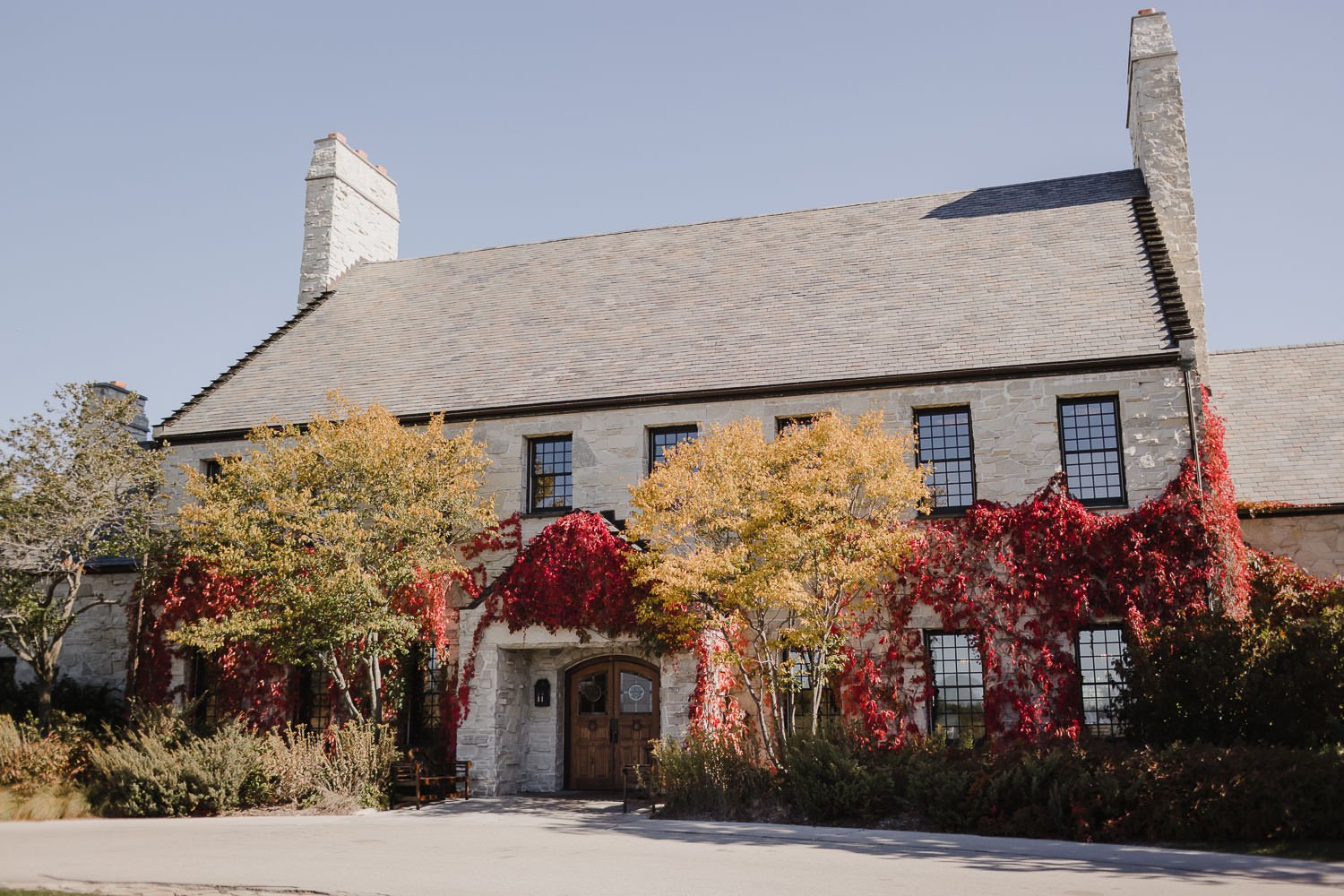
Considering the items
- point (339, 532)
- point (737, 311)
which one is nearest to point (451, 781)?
point (339, 532)

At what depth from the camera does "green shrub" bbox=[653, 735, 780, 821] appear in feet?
49.6

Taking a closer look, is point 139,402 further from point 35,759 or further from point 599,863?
point 599,863

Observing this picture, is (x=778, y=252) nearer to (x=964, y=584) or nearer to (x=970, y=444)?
(x=970, y=444)

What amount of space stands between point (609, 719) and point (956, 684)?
601 cm

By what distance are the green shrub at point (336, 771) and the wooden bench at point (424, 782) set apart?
23 cm

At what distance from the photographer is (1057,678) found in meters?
17.0

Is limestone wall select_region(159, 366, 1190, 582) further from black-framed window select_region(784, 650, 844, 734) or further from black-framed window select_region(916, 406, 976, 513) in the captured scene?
black-framed window select_region(784, 650, 844, 734)

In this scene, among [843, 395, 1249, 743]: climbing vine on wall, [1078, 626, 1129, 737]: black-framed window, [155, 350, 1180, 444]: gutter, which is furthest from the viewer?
[155, 350, 1180, 444]: gutter

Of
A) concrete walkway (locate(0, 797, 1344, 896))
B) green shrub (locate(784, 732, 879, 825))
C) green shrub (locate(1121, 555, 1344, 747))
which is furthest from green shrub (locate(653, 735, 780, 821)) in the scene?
green shrub (locate(1121, 555, 1344, 747))

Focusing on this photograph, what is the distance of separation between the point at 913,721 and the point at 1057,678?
2261 mm

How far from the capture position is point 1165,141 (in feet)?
74.3

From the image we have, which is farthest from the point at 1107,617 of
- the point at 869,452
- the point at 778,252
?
the point at 778,252

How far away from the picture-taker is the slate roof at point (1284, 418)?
1875 centimetres

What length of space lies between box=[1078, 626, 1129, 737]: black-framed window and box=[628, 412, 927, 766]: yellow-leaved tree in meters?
3.23
